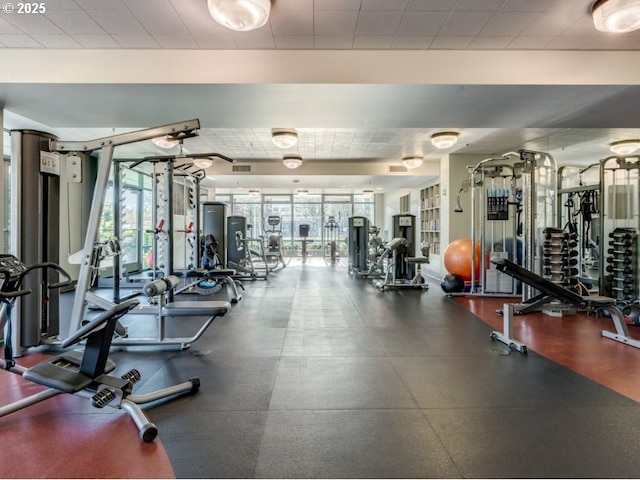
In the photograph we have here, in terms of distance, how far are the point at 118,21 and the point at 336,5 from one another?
1.76m

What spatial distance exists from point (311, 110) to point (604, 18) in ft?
8.52

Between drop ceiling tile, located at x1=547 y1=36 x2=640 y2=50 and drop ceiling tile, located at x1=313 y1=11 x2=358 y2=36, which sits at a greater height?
drop ceiling tile, located at x1=547 y1=36 x2=640 y2=50

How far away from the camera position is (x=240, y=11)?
240 centimetres

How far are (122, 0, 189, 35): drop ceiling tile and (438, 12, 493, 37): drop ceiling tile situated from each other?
7.11 ft

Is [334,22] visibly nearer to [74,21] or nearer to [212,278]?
[74,21]

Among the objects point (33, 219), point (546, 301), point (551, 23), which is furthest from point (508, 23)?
point (33, 219)

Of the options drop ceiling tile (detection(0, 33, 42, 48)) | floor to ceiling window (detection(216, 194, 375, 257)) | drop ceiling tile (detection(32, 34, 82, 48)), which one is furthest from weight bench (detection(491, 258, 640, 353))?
floor to ceiling window (detection(216, 194, 375, 257))

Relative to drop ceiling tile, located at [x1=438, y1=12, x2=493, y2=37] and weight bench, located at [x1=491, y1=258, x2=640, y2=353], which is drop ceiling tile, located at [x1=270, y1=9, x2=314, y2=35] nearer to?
drop ceiling tile, located at [x1=438, y1=12, x2=493, y2=37]

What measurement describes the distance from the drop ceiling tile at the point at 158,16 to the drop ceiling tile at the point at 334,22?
3.62ft

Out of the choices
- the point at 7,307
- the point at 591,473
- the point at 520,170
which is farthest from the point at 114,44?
the point at 520,170

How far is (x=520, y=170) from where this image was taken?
5.37 meters

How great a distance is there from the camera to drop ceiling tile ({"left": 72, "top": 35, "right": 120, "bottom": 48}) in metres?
3.03

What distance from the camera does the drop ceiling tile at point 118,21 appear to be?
2.69m

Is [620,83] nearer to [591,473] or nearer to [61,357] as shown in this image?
[591,473]
